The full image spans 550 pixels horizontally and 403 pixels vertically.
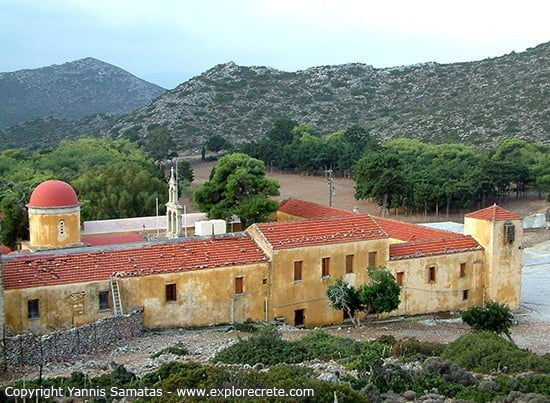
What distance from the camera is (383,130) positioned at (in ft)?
362

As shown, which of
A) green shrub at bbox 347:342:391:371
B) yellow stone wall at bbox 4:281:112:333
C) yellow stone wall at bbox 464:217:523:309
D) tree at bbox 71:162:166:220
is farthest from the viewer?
tree at bbox 71:162:166:220

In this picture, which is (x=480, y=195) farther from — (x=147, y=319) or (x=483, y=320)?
(x=147, y=319)

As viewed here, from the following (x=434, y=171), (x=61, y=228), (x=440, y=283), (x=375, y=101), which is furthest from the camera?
(x=375, y=101)

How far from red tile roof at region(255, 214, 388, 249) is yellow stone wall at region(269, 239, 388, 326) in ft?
0.76

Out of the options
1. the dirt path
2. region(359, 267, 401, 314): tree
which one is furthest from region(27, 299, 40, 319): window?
the dirt path

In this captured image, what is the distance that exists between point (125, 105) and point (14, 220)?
167 metres

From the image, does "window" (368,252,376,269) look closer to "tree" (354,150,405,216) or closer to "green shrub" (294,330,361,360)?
"green shrub" (294,330,361,360)

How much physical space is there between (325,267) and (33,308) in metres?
11.2

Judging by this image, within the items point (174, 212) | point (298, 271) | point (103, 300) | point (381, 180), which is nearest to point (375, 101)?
point (381, 180)

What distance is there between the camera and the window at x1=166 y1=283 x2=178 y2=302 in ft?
86.0

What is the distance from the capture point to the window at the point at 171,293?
26219 mm

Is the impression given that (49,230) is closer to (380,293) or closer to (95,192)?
(380,293)

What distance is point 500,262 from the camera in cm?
3170

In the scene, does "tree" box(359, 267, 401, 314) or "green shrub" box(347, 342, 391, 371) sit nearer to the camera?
"green shrub" box(347, 342, 391, 371)
